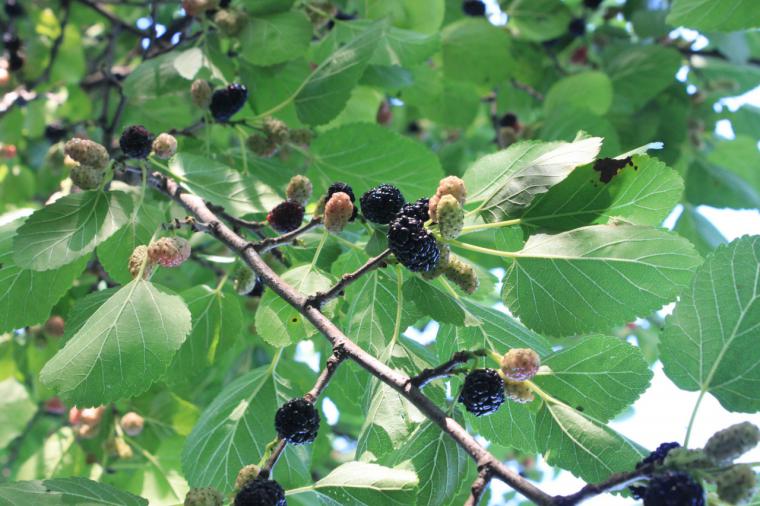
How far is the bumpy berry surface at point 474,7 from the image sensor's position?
304 cm

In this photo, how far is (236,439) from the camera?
4.66 feet

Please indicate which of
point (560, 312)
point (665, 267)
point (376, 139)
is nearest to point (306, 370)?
point (376, 139)

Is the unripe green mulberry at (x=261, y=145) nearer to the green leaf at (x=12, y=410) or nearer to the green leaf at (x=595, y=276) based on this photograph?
the green leaf at (x=595, y=276)

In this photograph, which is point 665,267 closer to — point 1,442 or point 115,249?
point 115,249

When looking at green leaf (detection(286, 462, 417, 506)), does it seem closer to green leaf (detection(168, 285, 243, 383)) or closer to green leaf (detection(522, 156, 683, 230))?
green leaf (detection(522, 156, 683, 230))

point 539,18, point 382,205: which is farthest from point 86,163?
point 539,18

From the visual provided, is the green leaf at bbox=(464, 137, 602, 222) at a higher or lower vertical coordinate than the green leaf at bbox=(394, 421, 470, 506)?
higher

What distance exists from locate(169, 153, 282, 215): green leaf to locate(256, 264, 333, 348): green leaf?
194mm

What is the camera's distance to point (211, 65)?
1959mm

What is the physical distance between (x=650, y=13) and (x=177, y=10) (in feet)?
7.41

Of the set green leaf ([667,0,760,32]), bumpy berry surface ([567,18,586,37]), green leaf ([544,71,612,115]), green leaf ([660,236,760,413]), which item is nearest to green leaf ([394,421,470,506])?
green leaf ([660,236,760,413])

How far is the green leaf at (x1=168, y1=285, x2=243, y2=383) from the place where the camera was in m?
1.70

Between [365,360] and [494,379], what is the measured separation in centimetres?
20

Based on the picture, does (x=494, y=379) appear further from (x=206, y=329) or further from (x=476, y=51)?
(x=476, y=51)
